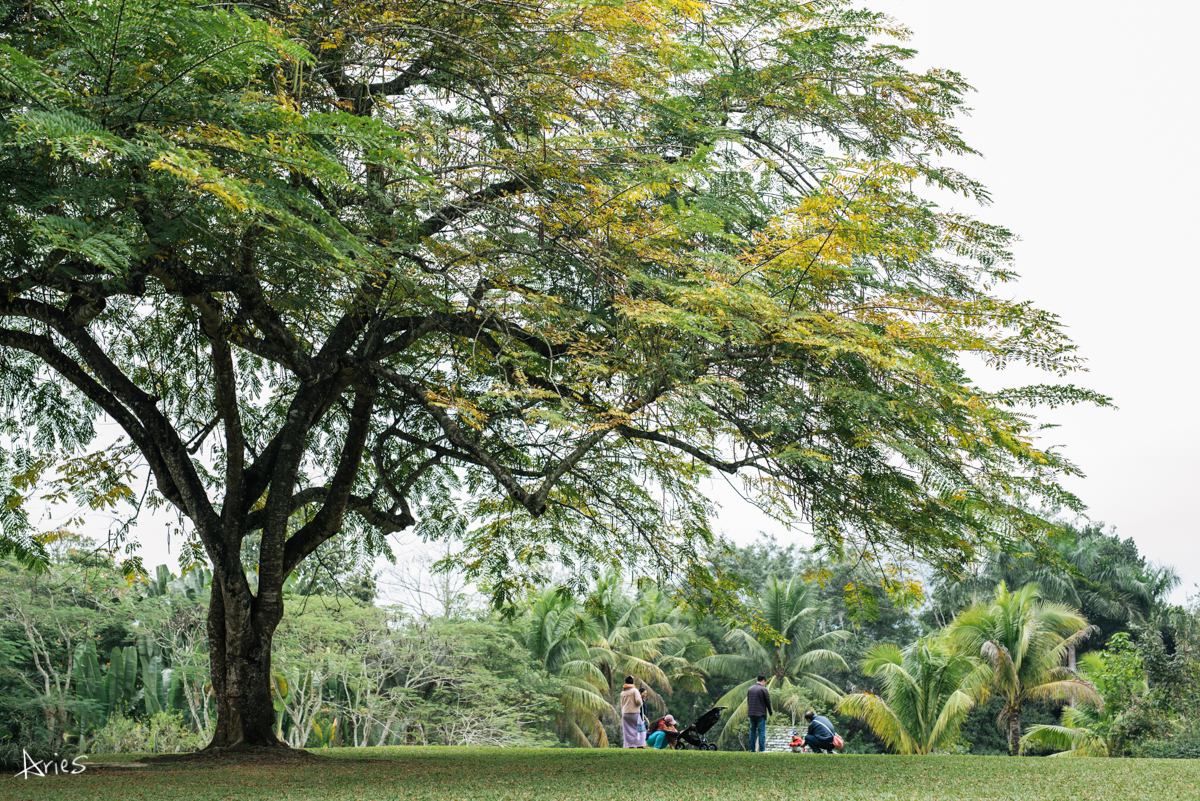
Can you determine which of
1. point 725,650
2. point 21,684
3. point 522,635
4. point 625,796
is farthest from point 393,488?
point 725,650

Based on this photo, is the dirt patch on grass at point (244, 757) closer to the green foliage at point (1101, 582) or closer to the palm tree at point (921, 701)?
the palm tree at point (921, 701)

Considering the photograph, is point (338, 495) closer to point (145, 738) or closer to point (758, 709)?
point (758, 709)

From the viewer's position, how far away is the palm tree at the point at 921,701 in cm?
2091

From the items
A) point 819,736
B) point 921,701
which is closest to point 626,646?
point 921,701

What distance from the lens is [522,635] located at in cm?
2947

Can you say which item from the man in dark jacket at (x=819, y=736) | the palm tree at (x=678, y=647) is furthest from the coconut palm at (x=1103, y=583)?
the man in dark jacket at (x=819, y=736)

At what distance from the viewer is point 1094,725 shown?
17.9 metres

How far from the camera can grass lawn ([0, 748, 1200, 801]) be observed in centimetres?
612

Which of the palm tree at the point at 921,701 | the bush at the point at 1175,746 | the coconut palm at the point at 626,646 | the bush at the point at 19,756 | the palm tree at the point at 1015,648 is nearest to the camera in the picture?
the bush at the point at 19,756

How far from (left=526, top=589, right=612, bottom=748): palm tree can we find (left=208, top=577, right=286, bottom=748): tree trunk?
1963 cm

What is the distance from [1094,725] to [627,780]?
14.8m

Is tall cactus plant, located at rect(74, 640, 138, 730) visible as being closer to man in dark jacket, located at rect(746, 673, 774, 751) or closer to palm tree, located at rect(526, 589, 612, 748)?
palm tree, located at rect(526, 589, 612, 748)

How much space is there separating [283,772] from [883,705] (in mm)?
17666

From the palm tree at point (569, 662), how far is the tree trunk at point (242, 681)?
19.6 metres
